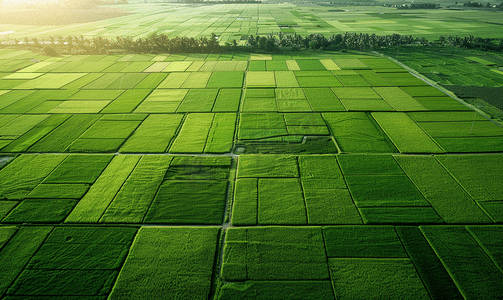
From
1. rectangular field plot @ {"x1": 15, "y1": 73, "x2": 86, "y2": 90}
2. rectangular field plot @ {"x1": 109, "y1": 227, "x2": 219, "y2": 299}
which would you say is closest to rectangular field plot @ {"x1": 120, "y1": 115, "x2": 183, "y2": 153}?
rectangular field plot @ {"x1": 109, "y1": 227, "x2": 219, "y2": 299}

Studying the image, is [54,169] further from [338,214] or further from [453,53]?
[453,53]

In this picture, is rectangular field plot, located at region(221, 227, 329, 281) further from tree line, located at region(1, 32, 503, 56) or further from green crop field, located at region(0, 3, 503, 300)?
tree line, located at region(1, 32, 503, 56)

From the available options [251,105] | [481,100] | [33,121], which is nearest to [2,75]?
[33,121]

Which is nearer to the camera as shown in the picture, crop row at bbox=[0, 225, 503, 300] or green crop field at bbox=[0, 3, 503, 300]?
crop row at bbox=[0, 225, 503, 300]

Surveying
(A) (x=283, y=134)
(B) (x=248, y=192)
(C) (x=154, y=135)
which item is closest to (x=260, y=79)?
(A) (x=283, y=134)

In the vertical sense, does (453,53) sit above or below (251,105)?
above

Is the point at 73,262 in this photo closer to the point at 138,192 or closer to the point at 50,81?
the point at 138,192

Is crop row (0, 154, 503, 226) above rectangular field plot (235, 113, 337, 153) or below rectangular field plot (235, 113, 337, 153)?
below
